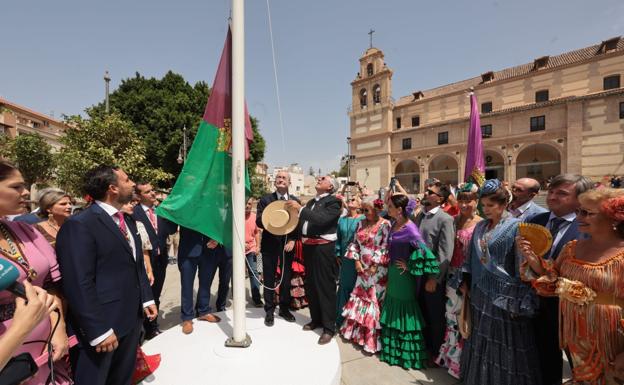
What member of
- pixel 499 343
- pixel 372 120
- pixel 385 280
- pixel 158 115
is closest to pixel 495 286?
pixel 499 343

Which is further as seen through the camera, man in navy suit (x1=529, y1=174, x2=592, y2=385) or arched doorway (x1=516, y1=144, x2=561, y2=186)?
arched doorway (x1=516, y1=144, x2=561, y2=186)

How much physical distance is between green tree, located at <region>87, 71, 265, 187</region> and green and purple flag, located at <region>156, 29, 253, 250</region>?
1751 cm

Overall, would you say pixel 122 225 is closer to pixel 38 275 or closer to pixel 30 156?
pixel 38 275

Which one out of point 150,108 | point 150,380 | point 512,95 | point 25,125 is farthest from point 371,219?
point 25,125

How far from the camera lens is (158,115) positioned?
19094mm

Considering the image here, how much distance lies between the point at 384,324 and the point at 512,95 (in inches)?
1404

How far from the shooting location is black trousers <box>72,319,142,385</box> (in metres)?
1.92

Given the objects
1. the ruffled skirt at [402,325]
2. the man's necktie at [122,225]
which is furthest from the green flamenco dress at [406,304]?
the man's necktie at [122,225]

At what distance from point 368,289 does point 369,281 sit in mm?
113

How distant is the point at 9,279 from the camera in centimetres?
115

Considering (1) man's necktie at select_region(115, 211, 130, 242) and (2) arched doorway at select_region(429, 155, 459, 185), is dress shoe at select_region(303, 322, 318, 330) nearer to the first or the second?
(1) man's necktie at select_region(115, 211, 130, 242)

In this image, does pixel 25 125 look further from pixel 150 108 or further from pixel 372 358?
pixel 372 358

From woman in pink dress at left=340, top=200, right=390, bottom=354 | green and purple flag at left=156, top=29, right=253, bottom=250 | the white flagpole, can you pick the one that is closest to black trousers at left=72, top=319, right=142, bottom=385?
the white flagpole

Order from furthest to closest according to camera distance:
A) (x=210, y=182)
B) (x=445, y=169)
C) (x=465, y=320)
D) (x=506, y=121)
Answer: (x=445, y=169), (x=506, y=121), (x=210, y=182), (x=465, y=320)
